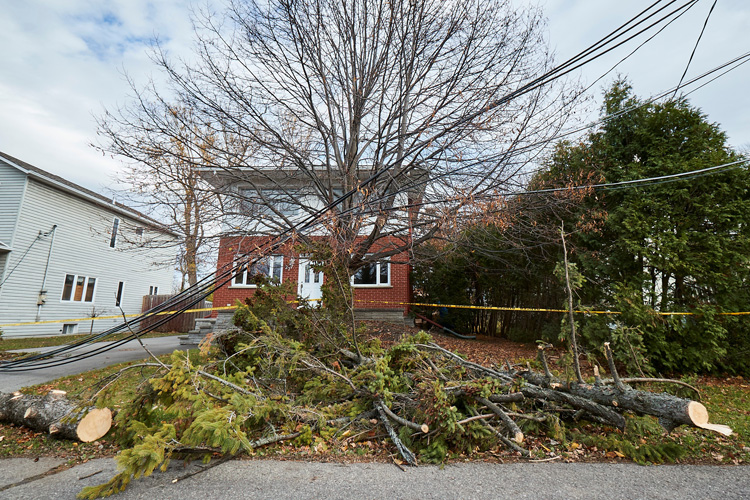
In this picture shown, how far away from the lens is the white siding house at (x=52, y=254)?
1376 centimetres

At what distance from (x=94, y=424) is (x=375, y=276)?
10.3 meters

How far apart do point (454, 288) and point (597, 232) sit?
21.2 feet

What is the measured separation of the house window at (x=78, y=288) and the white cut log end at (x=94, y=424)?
652 inches

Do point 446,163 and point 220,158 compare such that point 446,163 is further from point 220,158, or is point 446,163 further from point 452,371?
point 220,158

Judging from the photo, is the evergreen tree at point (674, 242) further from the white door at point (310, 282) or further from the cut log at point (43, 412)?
the white door at point (310, 282)

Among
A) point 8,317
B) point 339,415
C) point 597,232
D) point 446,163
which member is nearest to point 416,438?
point 339,415

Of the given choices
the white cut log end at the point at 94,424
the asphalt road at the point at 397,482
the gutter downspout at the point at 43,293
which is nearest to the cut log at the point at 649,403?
the asphalt road at the point at 397,482

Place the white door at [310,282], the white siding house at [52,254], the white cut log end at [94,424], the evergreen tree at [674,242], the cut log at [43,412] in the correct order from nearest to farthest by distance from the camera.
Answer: the white cut log end at [94,424], the cut log at [43,412], the evergreen tree at [674,242], the white door at [310,282], the white siding house at [52,254]

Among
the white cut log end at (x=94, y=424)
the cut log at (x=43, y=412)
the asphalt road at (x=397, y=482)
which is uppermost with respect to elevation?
the white cut log end at (x=94, y=424)

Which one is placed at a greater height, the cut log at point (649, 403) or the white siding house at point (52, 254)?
the white siding house at point (52, 254)

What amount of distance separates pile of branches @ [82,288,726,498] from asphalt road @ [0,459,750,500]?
0.22 m

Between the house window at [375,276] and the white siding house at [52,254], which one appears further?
the white siding house at [52,254]

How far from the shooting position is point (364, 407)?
4.21 m

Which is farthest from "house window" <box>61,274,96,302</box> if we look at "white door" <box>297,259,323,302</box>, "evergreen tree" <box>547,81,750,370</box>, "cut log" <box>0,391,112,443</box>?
"evergreen tree" <box>547,81,750,370</box>
